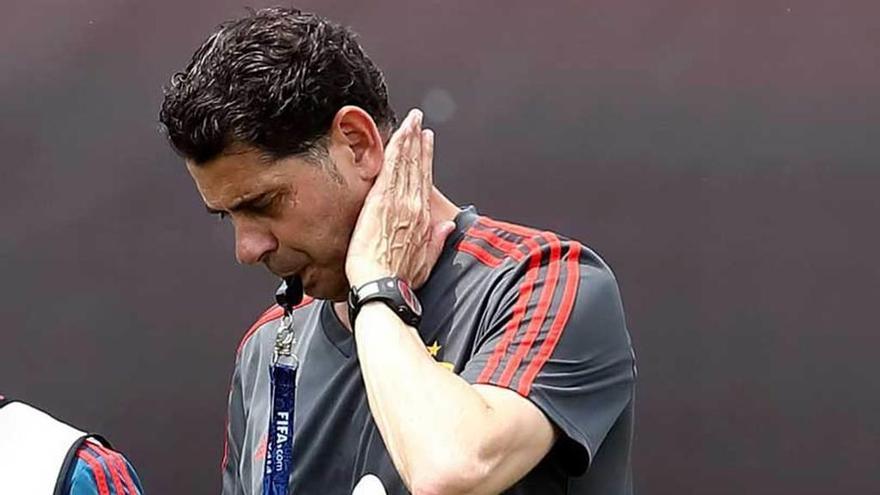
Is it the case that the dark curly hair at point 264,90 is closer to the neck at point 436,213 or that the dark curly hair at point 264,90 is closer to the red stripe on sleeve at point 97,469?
the neck at point 436,213

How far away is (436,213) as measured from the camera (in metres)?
1.23

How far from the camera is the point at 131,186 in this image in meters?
1.80

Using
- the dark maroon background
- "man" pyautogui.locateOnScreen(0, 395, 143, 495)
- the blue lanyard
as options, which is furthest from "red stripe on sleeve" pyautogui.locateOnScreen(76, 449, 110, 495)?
the dark maroon background

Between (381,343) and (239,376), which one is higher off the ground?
(381,343)

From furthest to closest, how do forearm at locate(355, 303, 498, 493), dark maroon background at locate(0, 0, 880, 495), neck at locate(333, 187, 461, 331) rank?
1. dark maroon background at locate(0, 0, 880, 495)
2. neck at locate(333, 187, 461, 331)
3. forearm at locate(355, 303, 498, 493)

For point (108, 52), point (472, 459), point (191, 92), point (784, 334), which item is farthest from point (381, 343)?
point (108, 52)

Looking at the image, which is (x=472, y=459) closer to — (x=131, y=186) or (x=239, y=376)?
(x=239, y=376)

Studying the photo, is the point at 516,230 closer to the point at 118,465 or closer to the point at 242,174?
the point at 242,174

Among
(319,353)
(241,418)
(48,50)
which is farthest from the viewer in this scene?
(48,50)

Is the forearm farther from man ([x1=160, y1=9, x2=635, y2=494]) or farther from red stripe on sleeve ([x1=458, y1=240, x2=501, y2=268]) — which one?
red stripe on sleeve ([x1=458, y1=240, x2=501, y2=268])

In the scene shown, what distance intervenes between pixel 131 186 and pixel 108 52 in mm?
216

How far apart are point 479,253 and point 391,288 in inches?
4.6

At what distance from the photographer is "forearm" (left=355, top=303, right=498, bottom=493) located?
0.98 m

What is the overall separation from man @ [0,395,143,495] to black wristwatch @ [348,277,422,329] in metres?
0.28
